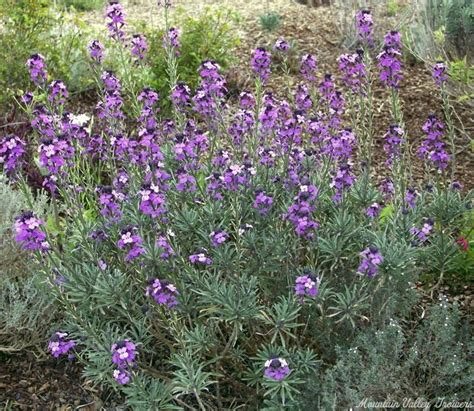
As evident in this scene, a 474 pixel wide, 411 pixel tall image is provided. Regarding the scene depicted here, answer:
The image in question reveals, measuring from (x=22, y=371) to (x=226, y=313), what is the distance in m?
1.44

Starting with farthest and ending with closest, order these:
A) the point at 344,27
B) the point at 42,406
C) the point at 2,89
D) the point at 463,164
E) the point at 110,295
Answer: the point at 344,27 → the point at 2,89 → the point at 463,164 → the point at 42,406 → the point at 110,295

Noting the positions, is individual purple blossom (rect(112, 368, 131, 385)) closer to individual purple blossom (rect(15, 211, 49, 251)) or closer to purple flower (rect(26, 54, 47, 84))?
individual purple blossom (rect(15, 211, 49, 251))

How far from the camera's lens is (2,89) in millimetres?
6340

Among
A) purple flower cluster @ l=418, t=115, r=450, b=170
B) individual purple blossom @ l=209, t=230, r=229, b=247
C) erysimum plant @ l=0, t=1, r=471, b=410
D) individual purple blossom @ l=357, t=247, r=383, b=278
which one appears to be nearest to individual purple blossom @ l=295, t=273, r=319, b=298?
erysimum plant @ l=0, t=1, r=471, b=410

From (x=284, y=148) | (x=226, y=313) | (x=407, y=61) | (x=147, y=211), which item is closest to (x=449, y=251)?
(x=284, y=148)

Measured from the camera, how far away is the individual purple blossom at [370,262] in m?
2.67

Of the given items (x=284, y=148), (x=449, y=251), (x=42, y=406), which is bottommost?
(x=42, y=406)

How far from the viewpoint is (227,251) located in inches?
120

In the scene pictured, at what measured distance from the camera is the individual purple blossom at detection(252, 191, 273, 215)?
296 cm

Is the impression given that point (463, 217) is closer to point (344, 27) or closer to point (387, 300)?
point (387, 300)

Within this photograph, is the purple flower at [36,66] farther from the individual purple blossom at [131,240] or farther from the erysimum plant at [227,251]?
the individual purple blossom at [131,240]

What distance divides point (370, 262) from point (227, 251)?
67 centimetres

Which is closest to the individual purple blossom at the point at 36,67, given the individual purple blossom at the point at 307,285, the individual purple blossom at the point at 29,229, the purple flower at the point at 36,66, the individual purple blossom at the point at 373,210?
the purple flower at the point at 36,66

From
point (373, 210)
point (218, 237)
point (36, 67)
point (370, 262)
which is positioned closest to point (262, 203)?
point (218, 237)
